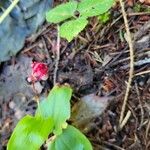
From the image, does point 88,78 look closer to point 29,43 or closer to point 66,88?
point 66,88

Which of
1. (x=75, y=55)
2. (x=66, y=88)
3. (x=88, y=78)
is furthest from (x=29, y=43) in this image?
(x=66, y=88)

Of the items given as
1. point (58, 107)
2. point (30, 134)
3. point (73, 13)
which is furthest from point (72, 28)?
point (30, 134)

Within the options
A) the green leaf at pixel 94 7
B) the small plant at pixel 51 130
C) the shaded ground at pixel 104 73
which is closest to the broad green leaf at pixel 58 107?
the small plant at pixel 51 130

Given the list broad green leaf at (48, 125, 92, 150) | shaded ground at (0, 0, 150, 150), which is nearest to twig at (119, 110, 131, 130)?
shaded ground at (0, 0, 150, 150)

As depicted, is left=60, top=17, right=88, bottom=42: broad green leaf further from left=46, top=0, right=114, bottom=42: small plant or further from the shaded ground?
the shaded ground

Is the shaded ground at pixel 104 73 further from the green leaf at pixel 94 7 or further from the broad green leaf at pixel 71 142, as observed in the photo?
the green leaf at pixel 94 7

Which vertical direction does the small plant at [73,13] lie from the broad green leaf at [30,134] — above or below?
above

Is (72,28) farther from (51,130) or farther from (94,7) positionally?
(51,130)
